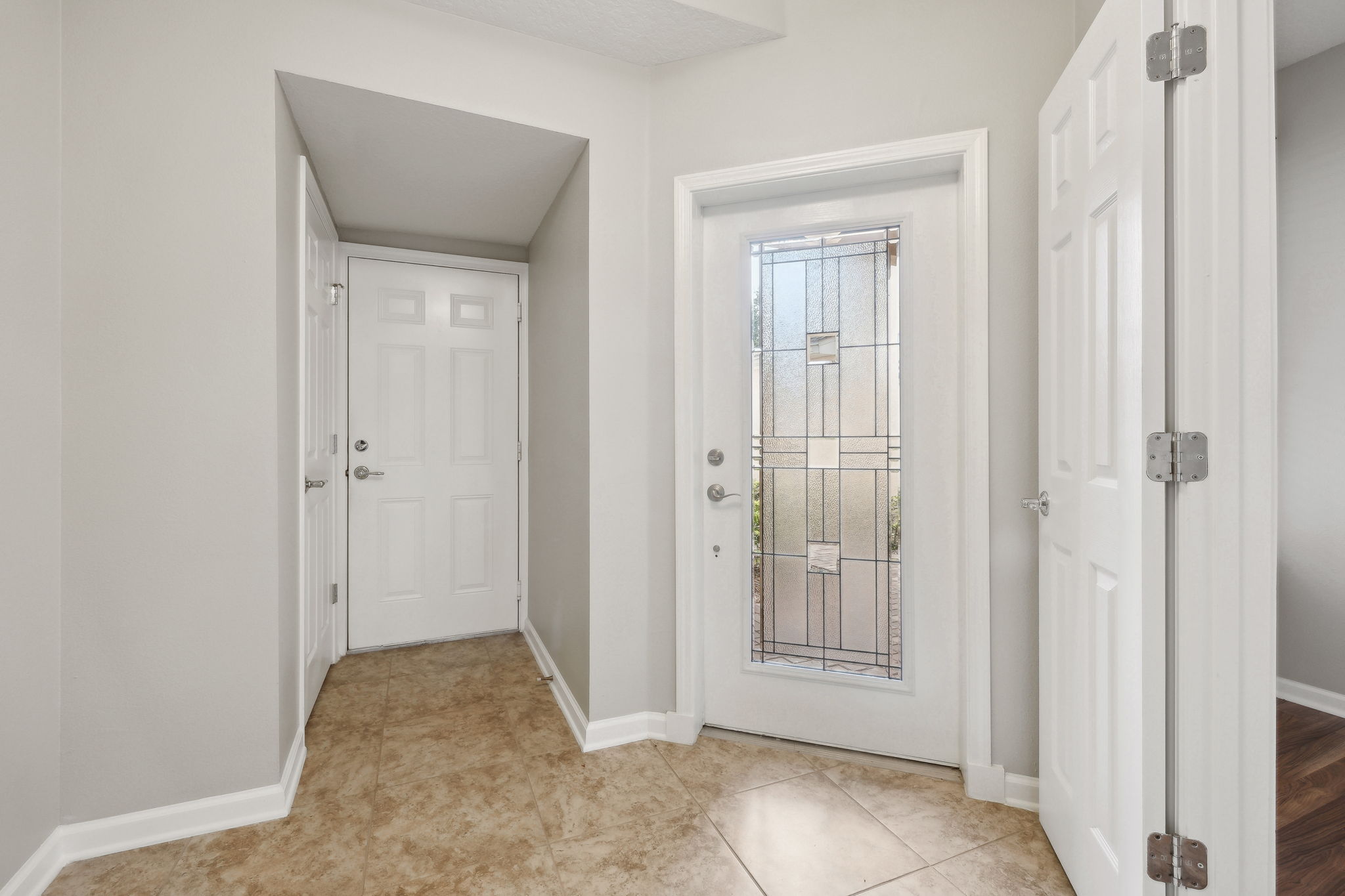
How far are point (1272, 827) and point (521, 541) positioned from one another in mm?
3004

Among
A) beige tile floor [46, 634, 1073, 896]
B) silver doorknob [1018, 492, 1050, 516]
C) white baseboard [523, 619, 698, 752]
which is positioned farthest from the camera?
white baseboard [523, 619, 698, 752]

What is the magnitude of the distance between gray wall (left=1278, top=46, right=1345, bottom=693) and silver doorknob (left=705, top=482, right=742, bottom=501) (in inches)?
54.4

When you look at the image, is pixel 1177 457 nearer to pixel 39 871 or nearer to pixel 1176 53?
pixel 1176 53

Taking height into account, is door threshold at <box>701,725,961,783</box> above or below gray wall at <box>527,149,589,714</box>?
below

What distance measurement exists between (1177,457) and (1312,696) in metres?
0.43

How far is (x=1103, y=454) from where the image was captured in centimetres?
124

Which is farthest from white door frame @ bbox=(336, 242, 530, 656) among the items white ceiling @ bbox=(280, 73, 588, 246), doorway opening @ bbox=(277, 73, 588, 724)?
white ceiling @ bbox=(280, 73, 588, 246)

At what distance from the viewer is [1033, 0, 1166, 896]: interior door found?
106 centimetres

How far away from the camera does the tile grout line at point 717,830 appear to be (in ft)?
4.72

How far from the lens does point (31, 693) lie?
1419mm

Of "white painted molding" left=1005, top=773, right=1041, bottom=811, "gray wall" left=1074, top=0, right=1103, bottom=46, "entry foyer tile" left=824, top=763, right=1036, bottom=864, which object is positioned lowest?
"entry foyer tile" left=824, top=763, right=1036, bottom=864

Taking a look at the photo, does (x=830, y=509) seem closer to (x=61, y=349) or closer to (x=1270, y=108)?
(x=1270, y=108)

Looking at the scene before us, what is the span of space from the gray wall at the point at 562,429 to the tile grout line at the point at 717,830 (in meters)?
0.34

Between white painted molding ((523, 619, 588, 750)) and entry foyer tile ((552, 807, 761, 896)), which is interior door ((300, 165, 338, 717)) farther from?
entry foyer tile ((552, 807, 761, 896))
